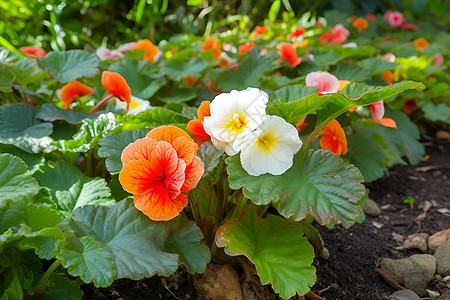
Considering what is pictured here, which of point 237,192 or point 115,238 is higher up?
point 115,238

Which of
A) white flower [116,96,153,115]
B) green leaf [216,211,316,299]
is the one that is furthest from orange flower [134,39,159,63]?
green leaf [216,211,316,299]

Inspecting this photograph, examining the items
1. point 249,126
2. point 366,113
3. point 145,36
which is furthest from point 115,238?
point 145,36

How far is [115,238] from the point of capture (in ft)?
2.68

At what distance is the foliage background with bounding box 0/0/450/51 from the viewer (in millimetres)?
2691

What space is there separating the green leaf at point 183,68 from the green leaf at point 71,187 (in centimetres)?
70

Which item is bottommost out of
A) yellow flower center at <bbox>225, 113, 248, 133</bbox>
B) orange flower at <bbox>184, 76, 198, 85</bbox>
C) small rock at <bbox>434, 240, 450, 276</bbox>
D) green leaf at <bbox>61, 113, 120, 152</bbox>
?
small rock at <bbox>434, 240, 450, 276</bbox>

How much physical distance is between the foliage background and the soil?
167 centimetres

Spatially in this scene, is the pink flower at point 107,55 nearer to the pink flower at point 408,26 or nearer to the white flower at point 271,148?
the white flower at point 271,148

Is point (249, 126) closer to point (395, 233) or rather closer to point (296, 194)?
point (296, 194)

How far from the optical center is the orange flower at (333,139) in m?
1.07

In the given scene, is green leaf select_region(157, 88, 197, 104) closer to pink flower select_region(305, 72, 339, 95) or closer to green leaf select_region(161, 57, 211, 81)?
green leaf select_region(161, 57, 211, 81)

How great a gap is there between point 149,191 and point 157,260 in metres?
0.15

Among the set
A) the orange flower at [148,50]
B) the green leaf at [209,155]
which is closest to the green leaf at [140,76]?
the orange flower at [148,50]

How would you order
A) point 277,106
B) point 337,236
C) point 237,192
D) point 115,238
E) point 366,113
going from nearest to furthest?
point 115,238 → point 277,106 → point 237,192 → point 337,236 → point 366,113
